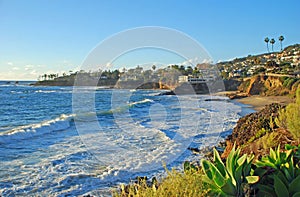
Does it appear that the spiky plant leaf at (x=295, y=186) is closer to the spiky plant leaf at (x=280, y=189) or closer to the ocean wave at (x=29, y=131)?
the spiky plant leaf at (x=280, y=189)

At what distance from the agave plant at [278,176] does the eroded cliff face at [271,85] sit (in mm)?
41452

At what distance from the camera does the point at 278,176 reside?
3334 mm

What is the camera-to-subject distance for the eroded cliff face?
142 ft

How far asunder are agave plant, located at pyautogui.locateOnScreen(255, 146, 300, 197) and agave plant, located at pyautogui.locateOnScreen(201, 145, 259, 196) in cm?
18

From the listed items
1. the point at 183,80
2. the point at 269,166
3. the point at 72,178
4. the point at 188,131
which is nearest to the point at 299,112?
the point at 269,166

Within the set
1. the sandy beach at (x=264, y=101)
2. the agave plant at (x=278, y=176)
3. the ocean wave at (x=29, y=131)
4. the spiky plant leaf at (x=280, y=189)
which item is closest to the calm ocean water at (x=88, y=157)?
the ocean wave at (x=29, y=131)

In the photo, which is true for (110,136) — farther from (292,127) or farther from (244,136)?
(292,127)

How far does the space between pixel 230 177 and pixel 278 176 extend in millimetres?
617

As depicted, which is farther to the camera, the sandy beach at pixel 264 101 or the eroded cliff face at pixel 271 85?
the eroded cliff face at pixel 271 85

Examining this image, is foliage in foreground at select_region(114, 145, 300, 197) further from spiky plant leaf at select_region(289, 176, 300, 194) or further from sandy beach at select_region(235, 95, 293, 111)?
sandy beach at select_region(235, 95, 293, 111)

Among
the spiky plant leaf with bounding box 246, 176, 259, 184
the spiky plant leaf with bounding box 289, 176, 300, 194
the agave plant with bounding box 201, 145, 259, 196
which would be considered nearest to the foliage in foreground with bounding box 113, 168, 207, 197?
the agave plant with bounding box 201, 145, 259, 196

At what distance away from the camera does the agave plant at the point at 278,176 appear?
307cm

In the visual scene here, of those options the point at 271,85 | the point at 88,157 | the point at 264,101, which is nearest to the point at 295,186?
the point at 88,157

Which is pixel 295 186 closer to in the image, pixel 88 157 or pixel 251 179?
pixel 251 179
